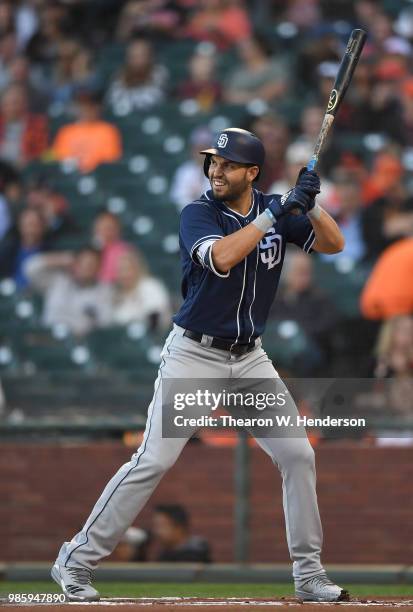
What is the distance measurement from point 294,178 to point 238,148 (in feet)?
16.7

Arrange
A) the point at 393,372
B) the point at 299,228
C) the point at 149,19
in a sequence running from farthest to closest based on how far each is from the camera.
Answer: the point at 149,19 → the point at 393,372 → the point at 299,228

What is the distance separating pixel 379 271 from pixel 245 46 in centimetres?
383

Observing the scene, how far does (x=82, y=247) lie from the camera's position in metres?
11.5

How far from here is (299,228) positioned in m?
5.72

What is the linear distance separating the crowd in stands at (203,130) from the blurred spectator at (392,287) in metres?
0.01

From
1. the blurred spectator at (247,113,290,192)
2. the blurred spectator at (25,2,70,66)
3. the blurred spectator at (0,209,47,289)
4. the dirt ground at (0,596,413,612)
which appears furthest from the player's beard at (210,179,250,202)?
the blurred spectator at (25,2,70,66)

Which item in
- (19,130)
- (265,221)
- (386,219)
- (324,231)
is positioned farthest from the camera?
(19,130)

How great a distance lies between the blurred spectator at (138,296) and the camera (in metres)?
10.4

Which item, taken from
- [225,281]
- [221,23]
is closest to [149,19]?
[221,23]

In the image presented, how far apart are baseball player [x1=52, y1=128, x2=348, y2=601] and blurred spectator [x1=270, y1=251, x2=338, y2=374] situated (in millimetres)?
4071

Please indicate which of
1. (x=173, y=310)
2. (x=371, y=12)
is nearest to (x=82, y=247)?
(x=173, y=310)

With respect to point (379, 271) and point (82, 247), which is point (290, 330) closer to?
point (379, 271)

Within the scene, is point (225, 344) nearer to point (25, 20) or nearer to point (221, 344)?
point (221, 344)

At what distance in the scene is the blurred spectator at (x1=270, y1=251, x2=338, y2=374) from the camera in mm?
9727
